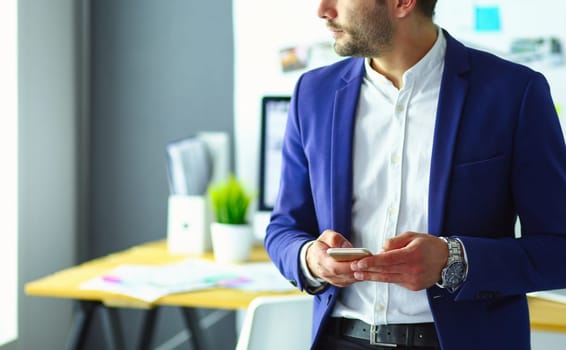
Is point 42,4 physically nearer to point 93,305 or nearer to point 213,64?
point 213,64

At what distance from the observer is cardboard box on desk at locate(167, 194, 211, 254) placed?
8.21ft

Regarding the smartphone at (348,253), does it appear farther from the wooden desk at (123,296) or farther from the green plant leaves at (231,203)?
the green plant leaves at (231,203)

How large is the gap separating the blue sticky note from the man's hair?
3.35 feet

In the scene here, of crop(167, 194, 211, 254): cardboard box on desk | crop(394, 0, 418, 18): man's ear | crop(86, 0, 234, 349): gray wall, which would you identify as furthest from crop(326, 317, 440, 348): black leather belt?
crop(86, 0, 234, 349): gray wall

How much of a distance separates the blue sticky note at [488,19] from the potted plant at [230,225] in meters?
0.88

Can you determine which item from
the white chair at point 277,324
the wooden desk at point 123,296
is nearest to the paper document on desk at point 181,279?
the wooden desk at point 123,296

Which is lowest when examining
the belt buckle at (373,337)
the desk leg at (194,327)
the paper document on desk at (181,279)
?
the desk leg at (194,327)

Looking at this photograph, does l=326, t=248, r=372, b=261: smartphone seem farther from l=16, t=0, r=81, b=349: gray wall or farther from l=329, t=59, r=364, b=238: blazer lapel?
l=16, t=0, r=81, b=349: gray wall

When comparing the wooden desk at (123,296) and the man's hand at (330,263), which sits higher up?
the man's hand at (330,263)

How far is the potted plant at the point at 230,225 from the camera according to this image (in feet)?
7.70

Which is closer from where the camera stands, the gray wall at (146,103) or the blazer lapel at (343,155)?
the blazer lapel at (343,155)

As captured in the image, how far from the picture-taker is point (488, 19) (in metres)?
2.43

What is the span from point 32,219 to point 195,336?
0.66 meters

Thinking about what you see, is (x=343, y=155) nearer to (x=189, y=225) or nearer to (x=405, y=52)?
(x=405, y=52)
